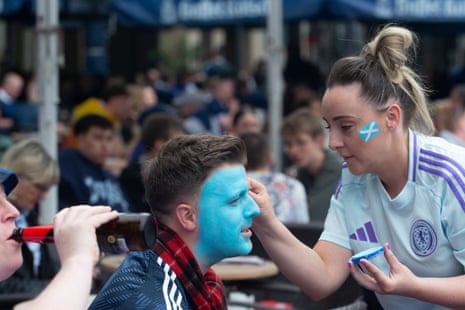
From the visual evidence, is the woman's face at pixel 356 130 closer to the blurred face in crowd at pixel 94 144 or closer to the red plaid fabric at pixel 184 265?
the red plaid fabric at pixel 184 265

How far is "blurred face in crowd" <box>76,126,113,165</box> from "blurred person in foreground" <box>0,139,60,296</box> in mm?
1351

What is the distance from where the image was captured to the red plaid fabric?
2.61 m

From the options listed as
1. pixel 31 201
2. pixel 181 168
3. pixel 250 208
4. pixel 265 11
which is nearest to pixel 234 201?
pixel 250 208

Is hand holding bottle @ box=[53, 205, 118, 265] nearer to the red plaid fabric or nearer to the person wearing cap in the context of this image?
the person wearing cap

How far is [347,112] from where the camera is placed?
10.1 ft

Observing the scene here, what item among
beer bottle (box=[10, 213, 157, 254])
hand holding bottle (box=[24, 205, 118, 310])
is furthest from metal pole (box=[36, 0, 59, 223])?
hand holding bottle (box=[24, 205, 118, 310])

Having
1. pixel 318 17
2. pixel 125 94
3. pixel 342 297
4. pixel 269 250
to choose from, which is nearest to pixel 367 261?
pixel 269 250

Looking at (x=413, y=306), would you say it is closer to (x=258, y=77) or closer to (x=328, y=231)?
(x=328, y=231)

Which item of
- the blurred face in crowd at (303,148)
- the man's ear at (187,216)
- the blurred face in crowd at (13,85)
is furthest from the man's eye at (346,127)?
the blurred face in crowd at (13,85)

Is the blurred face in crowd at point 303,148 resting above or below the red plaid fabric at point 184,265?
below

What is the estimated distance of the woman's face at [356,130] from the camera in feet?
10.0

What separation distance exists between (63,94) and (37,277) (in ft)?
33.1

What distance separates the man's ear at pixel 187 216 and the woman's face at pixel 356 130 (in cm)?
64

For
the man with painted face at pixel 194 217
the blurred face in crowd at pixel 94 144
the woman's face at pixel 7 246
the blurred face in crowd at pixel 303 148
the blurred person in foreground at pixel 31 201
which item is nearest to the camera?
the woman's face at pixel 7 246
